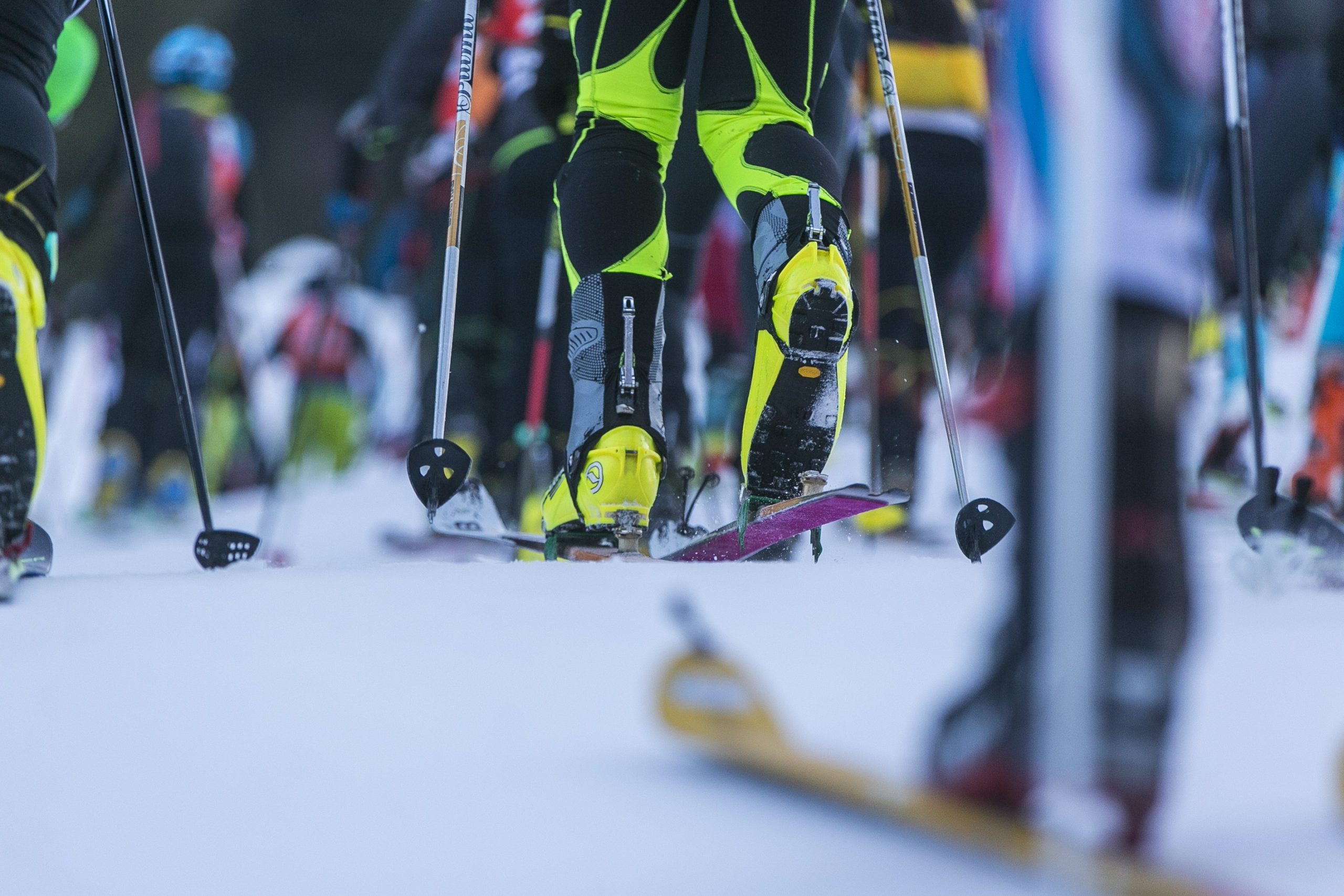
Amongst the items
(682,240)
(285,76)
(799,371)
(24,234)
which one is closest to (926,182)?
(682,240)

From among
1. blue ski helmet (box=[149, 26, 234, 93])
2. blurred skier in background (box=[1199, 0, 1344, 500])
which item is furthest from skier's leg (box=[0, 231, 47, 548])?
blue ski helmet (box=[149, 26, 234, 93])

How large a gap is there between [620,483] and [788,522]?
0.81ft

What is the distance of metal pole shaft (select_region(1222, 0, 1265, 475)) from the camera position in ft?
6.39

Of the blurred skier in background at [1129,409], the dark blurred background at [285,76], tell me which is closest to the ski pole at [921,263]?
the blurred skier in background at [1129,409]

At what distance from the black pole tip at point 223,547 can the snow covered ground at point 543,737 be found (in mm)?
735

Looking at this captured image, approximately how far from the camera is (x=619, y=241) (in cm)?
185

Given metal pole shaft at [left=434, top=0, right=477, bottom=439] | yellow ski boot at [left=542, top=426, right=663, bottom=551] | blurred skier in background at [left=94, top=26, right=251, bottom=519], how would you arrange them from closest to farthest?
yellow ski boot at [left=542, top=426, right=663, bottom=551] → metal pole shaft at [left=434, top=0, right=477, bottom=439] → blurred skier in background at [left=94, top=26, right=251, bottom=519]

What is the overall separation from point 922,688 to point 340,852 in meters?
0.42

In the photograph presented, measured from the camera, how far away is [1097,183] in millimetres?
689

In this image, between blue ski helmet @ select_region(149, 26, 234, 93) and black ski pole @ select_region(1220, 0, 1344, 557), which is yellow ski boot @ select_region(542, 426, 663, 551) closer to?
black ski pole @ select_region(1220, 0, 1344, 557)

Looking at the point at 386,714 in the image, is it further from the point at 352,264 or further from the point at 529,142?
the point at 352,264

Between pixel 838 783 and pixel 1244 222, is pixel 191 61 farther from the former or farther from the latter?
pixel 838 783

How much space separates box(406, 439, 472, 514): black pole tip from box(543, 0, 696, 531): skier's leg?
170 mm

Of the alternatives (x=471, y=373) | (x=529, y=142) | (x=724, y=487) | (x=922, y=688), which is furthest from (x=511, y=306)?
(x=922, y=688)
